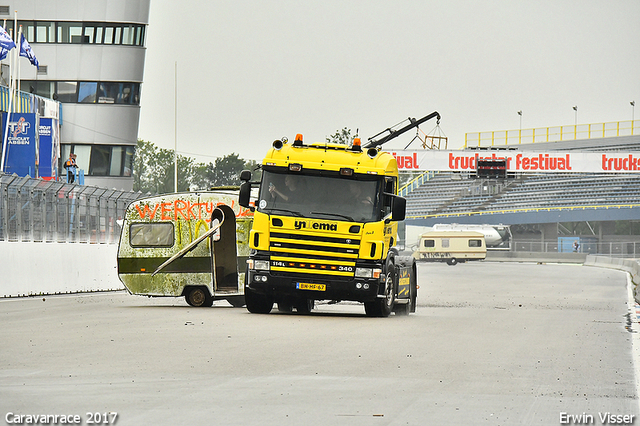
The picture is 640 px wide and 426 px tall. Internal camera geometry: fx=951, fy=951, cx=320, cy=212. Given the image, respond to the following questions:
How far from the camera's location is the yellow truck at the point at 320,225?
16688mm

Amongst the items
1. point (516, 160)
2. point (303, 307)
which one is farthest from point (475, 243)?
point (303, 307)

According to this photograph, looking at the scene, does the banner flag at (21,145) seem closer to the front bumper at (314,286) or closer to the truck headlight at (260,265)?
the truck headlight at (260,265)

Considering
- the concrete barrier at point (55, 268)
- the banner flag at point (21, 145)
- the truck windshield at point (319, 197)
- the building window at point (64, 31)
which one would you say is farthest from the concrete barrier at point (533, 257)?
the truck windshield at point (319, 197)

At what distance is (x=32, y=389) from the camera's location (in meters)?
8.06

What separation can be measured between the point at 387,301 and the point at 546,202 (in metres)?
72.1

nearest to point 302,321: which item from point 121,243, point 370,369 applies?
point 121,243

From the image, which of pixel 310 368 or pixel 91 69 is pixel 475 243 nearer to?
pixel 91 69

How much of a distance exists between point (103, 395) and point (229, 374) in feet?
5.51

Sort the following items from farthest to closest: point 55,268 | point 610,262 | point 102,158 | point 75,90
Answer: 1. point 610,262
2. point 102,158
3. point 75,90
4. point 55,268

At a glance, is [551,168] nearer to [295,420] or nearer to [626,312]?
[626,312]

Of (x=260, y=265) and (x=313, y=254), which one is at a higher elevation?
(x=313, y=254)

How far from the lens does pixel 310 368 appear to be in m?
9.80

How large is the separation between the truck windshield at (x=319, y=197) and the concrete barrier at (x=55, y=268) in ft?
27.9

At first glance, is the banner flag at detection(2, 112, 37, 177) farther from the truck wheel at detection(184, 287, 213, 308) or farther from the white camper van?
the white camper van
